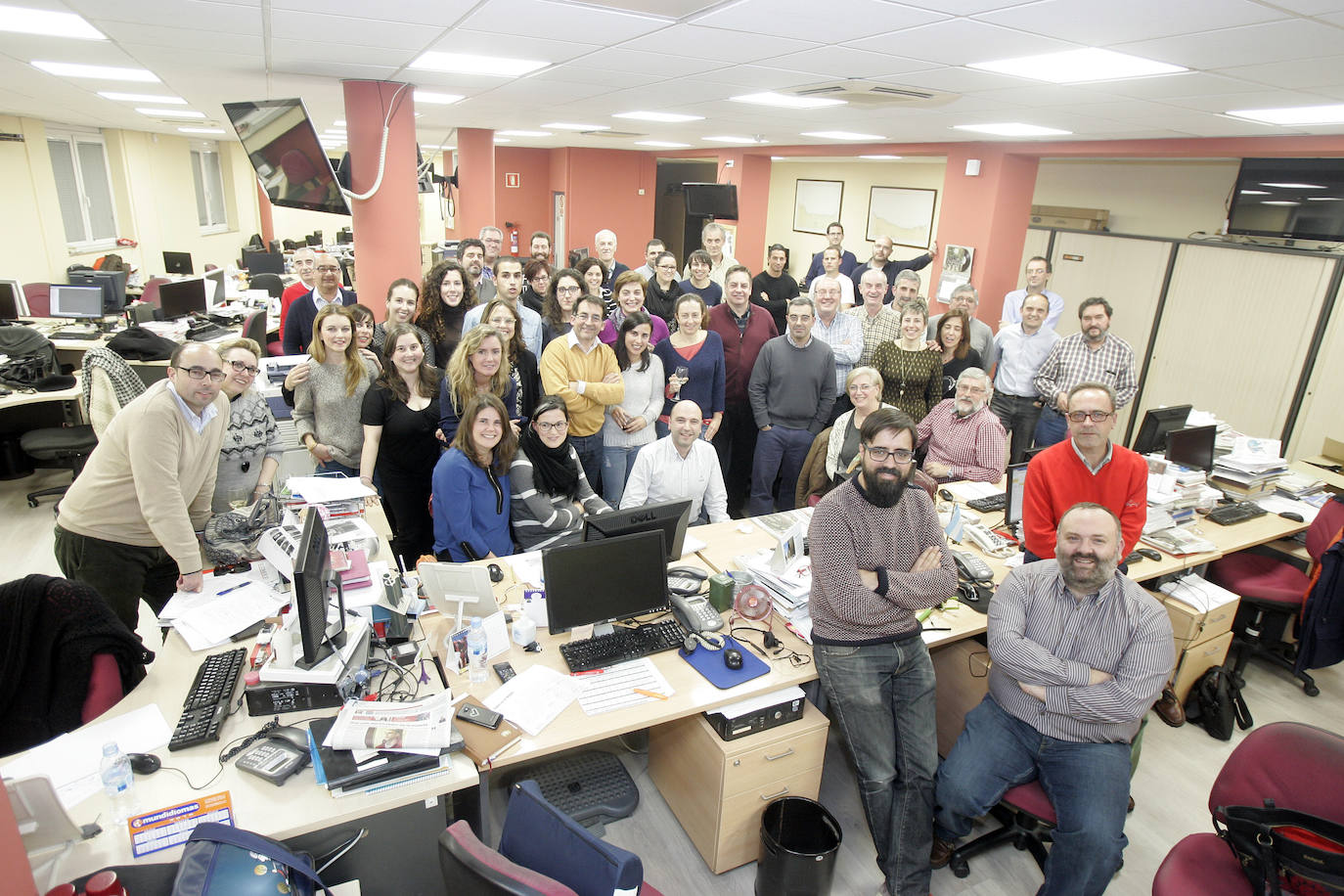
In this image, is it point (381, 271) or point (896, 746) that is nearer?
point (896, 746)

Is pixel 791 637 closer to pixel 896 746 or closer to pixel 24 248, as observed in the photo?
pixel 896 746

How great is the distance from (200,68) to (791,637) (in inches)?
202

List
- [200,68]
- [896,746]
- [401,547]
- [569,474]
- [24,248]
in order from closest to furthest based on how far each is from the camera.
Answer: [896,746]
[569,474]
[401,547]
[200,68]
[24,248]

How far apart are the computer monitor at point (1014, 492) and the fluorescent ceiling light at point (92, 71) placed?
6079 millimetres

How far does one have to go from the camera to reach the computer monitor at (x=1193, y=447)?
4645 millimetres

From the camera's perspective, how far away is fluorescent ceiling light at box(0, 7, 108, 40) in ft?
10.8

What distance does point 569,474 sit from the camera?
3.80 metres

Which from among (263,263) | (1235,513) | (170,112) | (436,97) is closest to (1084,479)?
(1235,513)

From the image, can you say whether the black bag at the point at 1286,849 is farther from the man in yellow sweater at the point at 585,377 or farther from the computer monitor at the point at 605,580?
the man in yellow sweater at the point at 585,377

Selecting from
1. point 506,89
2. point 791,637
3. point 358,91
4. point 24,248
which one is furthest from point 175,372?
point 24,248

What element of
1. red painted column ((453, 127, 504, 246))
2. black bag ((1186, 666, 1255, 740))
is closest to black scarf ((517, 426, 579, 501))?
black bag ((1186, 666, 1255, 740))

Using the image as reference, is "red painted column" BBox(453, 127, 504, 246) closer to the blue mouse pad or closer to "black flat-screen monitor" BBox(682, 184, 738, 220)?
"black flat-screen monitor" BBox(682, 184, 738, 220)

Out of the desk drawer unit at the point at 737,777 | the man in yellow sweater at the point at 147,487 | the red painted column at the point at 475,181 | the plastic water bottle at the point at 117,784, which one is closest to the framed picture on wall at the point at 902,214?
the red painted column at the point at 475,181

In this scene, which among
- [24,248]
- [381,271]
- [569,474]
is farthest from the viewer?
[24,248]
